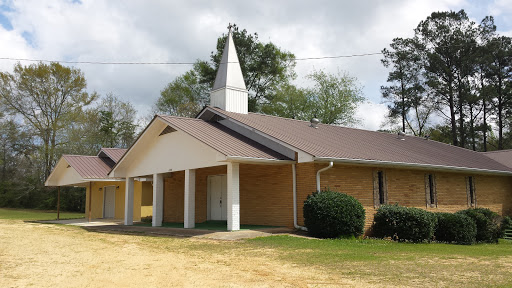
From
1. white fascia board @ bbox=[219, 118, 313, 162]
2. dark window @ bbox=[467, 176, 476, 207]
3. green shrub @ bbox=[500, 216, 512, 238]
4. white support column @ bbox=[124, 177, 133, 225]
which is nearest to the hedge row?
green shrub @ bbox=[500, 216, 512, 238]

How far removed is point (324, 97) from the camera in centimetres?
4275

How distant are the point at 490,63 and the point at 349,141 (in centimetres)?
2473

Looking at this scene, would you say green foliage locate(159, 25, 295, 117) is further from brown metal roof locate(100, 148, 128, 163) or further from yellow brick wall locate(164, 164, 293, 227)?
yellow brick wall locate(164, 164, 293, 227)

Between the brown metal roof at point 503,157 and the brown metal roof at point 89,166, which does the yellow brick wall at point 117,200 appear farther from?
the brown metal roof at point 503,157

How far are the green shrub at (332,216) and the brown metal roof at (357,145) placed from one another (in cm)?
148

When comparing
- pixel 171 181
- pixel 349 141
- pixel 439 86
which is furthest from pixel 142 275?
pixel 439 86

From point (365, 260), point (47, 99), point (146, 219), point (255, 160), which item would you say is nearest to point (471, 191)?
point (255, 160)

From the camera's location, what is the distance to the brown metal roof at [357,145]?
16.1 meters

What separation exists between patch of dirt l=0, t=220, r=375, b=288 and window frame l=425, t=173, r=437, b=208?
35.0 feet

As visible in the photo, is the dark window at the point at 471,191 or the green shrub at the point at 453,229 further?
the dark window at the point at 471,191

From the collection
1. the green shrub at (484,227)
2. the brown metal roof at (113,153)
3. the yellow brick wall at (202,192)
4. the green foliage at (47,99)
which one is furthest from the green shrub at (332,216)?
the green foliage at (47,99)

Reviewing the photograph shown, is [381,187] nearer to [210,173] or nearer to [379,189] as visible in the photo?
[379,189]

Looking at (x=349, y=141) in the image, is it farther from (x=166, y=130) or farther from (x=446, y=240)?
(x=166, y=130)

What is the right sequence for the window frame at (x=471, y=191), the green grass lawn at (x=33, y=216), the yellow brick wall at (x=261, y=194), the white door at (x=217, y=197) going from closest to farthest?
1. the yellow brick wall at (x=261, y=194)
2. the white door at (x=217, y=197)
3. the window frame at (x=471, y=191)
4. the green grass lawn at (x=33, y=216)
